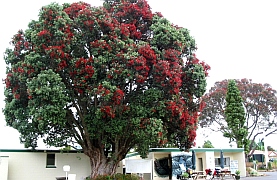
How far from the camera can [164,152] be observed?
26.7 metres

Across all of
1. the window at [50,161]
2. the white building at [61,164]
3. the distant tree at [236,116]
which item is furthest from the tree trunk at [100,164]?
the distant tree at [236,116]

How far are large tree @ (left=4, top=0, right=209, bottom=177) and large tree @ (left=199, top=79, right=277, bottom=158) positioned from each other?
25.1 m

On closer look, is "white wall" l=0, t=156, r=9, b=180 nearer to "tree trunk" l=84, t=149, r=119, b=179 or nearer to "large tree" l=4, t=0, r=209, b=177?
"large tree" l=4, t=0, r=209, b=177

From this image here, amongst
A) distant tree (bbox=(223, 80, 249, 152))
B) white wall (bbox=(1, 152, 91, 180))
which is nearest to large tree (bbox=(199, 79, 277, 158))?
distant tree (bbox=(223, 80, 249, 152))

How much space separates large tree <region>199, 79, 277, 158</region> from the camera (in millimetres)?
42219

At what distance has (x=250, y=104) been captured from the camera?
140ft

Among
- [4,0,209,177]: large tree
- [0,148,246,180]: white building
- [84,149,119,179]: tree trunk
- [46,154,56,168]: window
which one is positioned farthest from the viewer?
[46,154,56,168]: window

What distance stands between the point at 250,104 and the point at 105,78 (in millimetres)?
31171

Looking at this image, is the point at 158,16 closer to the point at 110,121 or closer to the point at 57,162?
the point at 110,121

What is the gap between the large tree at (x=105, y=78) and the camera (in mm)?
16156

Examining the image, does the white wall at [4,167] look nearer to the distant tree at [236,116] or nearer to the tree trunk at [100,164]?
the tree trunk at [100,164]

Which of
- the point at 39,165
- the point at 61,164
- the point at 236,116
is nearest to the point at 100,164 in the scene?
the point at 61,164

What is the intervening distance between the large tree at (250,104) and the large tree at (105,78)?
25.1 m

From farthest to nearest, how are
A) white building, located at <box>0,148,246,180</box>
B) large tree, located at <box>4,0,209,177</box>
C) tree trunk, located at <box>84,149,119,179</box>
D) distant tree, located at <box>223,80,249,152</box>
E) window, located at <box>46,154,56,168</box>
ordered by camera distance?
1. distant tree, located at <box>223,80,249,152</box>
2. window, located at <box>46,154,56,168</box>
3. white building, located at <box>0,148,246,180</box>
4. tree trunk, located at <box>84,149,119,179</box>
5. large tree, located at <box>4,0,209,177</box>
